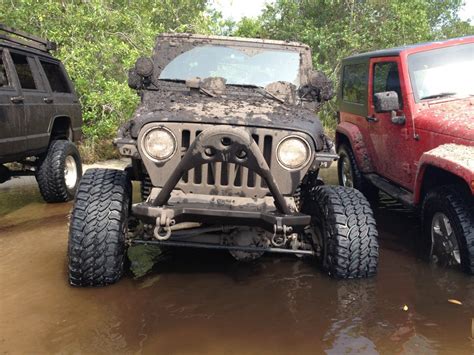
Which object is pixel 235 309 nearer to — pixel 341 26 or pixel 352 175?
pixel 352 175

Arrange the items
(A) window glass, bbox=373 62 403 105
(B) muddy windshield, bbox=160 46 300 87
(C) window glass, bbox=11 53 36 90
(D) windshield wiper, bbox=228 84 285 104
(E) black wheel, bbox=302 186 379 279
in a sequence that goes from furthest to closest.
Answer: (C) window glass, bbox=11 53 36 90
(A) window glass, bbox=373 62 403 105
(B) muddy windshield, bbox=160 46 300 87
(D) windshield wiper, bbox=228 84 285 104
(E) black wheel, bbox=302 186 379 279

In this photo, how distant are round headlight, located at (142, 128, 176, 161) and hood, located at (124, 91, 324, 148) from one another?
81 millimetres

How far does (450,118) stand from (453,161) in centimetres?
63

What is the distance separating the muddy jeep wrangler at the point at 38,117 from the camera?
4840mm

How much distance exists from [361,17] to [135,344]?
12.3 metres

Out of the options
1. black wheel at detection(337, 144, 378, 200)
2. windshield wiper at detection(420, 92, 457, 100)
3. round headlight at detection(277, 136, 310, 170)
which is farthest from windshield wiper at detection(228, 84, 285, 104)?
black wheel at detection(337, 144, 378, 200)

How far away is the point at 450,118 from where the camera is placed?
3.62 metres

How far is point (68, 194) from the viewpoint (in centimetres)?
579

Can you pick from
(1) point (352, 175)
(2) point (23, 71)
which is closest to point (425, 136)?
(1) point (352, 175)

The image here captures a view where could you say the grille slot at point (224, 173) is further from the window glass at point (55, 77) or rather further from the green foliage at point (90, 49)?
the green foliage at point (90, 49)

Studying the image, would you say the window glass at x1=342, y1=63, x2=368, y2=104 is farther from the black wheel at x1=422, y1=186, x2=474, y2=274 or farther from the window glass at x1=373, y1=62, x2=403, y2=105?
the black wheel at x1=422, y1=186, x2=474, y2=274

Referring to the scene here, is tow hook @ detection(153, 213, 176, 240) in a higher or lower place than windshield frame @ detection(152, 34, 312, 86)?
lower

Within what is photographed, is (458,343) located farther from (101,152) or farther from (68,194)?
(101,152)

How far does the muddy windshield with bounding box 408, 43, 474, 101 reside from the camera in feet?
13.3
